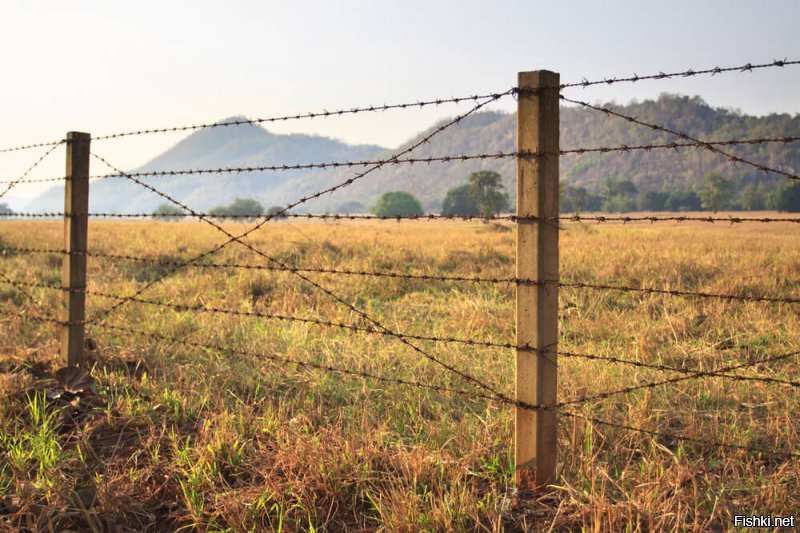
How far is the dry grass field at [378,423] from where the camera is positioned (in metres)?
3.14

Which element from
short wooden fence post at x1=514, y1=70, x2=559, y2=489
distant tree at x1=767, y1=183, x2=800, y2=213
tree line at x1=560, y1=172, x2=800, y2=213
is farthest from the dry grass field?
tree line at x1=560, y1=172, x2=800, y2=213

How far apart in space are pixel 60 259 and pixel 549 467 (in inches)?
544

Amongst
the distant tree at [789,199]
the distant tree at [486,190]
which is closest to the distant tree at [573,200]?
the distant tree at [486,190]

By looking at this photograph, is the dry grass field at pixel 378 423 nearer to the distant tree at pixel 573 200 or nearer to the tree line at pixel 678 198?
the tree line at pixel 678 198

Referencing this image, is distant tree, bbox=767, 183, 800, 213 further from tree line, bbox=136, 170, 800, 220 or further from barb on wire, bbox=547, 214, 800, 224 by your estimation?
barb on wire, bbox=547, 214, 800, 224

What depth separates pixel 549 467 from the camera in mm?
3117

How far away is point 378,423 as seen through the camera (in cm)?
409

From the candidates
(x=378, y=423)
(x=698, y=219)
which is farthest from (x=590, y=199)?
(x=698, y=219)

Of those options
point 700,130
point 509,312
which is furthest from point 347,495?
point 700,130

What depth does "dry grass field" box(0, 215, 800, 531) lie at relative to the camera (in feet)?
10.3

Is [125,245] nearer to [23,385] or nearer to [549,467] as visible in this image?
[23,385]

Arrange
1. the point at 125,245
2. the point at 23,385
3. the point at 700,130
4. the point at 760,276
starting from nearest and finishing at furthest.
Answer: the point at 23,385 < the point at 760,276 < the point at 125,245 < the point at 700,130

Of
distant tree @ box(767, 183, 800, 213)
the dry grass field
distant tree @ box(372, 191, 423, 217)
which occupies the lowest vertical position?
the dry grass field

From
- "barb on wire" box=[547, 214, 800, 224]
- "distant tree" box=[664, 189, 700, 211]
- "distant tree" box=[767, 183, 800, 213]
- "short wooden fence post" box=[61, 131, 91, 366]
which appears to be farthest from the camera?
"distant tree" box=[664, 189, 700, 211]
